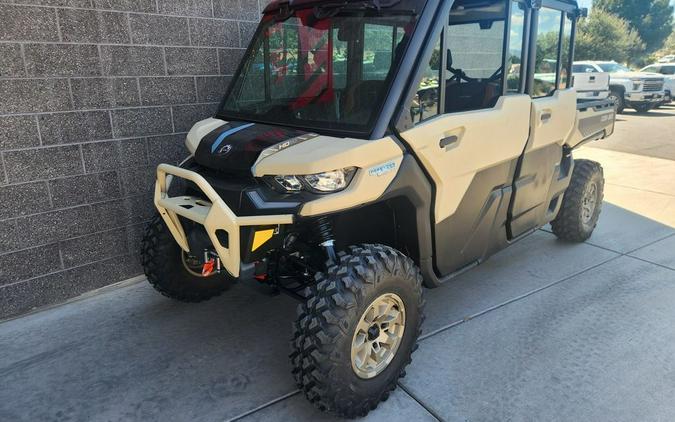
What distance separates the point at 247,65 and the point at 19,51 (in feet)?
5.13

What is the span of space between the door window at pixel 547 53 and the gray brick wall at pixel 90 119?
102 inches

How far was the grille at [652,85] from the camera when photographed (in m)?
17.9

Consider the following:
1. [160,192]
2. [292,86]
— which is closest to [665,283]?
[292,86]

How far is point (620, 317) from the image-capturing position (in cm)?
374

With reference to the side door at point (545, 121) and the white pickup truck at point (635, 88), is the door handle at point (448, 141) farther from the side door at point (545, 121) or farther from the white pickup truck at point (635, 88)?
the white pickup truck at point (635, 88)

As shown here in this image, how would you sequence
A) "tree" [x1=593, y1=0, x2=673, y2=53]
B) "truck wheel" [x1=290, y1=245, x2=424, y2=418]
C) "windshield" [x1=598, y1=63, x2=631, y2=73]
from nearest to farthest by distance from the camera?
"truck wheel" [x1=290, y1=245, x2=424, y2=418] < "windshield" [x1=598, y1=63, x2=631, y2=73] < "tree" [x1=593, y1=0, x2=673, y2=53]

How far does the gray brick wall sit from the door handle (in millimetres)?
2460

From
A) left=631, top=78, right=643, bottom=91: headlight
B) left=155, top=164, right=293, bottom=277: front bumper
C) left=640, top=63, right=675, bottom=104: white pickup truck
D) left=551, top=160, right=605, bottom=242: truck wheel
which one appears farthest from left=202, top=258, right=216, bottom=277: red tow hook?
left=640, top=63, right=675, bottom=104: white pickup truck

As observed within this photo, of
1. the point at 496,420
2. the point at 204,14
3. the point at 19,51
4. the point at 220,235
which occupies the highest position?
the point at 204,14

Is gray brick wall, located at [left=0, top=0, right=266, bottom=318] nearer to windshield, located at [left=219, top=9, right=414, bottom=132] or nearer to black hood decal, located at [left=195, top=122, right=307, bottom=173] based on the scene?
windshield, located at [left=219, top=9, right=414, bottom=132]

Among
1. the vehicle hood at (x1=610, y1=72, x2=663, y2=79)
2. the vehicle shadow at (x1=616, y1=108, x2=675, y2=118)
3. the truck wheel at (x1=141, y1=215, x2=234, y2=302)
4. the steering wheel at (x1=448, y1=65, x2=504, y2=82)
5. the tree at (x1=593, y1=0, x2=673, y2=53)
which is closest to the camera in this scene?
the steering wheel at (x1=448, y1=65, x2=504, y2=82)

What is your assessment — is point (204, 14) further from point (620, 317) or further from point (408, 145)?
point (620, 317)

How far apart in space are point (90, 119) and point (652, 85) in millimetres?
19416

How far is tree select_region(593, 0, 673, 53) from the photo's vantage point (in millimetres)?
53156
